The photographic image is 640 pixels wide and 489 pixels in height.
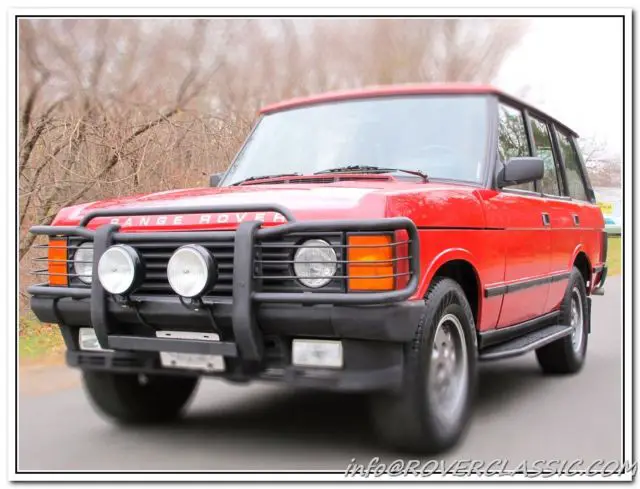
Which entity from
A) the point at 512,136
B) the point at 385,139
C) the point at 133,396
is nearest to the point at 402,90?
the point at 385,139

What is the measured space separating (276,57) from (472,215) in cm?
307

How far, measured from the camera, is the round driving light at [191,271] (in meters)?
3.42

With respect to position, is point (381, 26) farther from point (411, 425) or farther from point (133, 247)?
point (411, 425)

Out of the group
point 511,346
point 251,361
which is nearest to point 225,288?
point 251,361

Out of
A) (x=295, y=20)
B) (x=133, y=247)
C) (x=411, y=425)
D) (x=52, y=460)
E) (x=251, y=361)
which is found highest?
(x=295, y=20)

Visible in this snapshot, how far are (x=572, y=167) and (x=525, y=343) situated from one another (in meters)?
2.71

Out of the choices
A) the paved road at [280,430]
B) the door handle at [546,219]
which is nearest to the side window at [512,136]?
the door handle at [546,219]

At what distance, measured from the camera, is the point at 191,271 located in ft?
11.3

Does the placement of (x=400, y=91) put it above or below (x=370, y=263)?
above

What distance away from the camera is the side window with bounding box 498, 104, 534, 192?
4.96 metres

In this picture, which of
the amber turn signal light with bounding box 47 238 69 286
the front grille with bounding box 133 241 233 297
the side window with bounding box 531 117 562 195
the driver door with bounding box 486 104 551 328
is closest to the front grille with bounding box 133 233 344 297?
the front grille with bounding box 133 241 233 297

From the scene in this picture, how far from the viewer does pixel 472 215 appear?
424 cm

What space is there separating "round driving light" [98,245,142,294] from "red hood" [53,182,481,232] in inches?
9.6

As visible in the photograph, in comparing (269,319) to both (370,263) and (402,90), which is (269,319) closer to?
(370,263)
